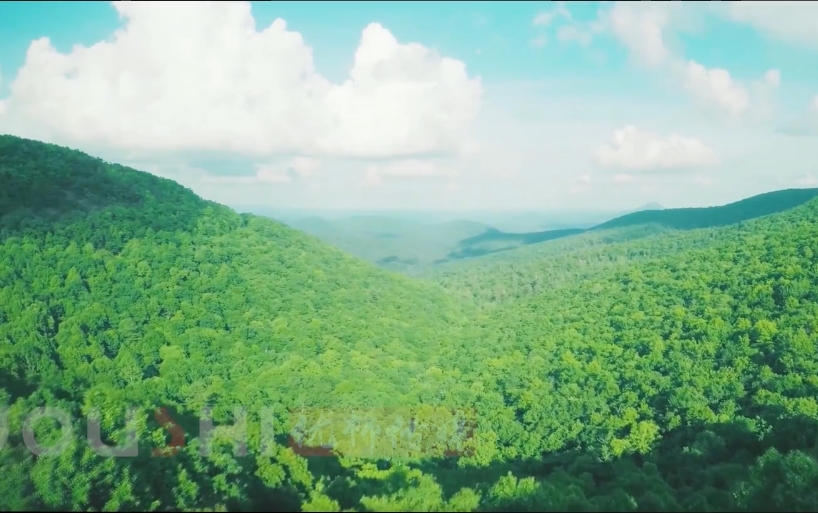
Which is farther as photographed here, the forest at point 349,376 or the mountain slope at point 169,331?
the mountain slope at point 169,331

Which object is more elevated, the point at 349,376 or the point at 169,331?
the point at 169,331

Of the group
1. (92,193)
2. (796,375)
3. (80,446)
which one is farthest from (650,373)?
(92,193)

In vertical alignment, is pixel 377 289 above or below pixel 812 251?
below

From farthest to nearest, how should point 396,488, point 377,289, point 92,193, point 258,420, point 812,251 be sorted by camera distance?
point 377,289 → point 92,193 → point 812,251 → point 258,420 → point 396,488

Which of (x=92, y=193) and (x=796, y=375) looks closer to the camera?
(x=796, y=375)

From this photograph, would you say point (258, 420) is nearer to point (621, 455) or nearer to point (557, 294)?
point (621, 455)

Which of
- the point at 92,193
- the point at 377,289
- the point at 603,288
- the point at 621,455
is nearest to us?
the point at 621,455

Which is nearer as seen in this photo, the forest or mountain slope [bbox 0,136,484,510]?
the forest

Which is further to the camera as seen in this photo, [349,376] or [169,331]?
[349,376]
